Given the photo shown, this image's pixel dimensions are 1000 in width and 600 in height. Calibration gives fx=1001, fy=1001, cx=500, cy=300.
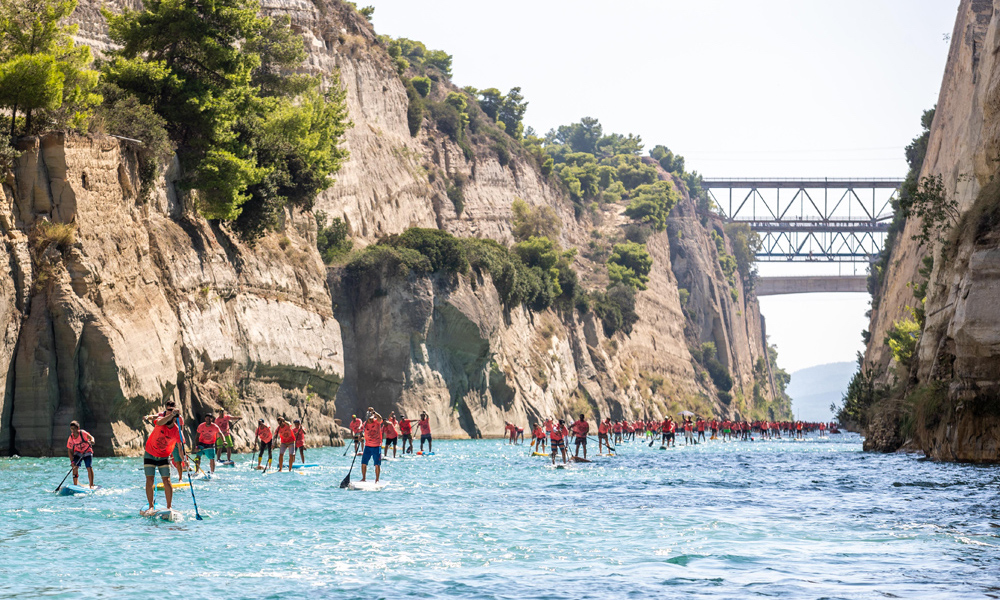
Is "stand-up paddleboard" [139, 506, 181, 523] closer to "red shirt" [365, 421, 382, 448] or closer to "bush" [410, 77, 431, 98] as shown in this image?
"red shirt" [365, 421, 382, 448]

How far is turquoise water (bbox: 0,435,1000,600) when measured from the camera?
481 inches

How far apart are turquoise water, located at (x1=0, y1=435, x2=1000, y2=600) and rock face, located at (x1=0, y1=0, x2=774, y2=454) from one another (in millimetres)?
5741

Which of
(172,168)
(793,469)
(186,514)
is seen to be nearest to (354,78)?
(172,168)

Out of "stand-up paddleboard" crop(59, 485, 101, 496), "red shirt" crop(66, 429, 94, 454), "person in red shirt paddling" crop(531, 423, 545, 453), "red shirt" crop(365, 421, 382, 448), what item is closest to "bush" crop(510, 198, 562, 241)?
"person in red shirt paddling" crop(531, 423, 545, 453)

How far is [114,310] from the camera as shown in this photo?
33.7 m

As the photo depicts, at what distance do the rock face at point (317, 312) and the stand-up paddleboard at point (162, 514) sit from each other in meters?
15.3

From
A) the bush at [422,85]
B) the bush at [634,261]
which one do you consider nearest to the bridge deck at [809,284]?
the bush at [634,261]

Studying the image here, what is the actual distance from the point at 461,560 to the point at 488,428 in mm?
55095

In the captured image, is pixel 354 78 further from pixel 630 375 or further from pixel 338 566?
pixel 338 566

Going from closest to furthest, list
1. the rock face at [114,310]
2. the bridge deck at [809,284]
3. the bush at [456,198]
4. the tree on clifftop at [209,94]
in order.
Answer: the rock face at [114,310] → the tree on clifftop at [209,94] → the bush at [456,198] → the bridge deck at [809,284]

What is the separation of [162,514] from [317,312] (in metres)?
33.0

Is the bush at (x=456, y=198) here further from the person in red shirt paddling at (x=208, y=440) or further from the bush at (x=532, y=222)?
the person in red shirt paddling at (x=208, y=440)

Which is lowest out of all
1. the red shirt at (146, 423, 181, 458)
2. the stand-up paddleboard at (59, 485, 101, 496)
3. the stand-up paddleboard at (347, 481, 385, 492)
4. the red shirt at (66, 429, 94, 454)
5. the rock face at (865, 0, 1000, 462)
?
the stand-up paddleboard at (347, 481, 385, 492)

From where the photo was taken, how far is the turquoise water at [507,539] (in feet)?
40.1
